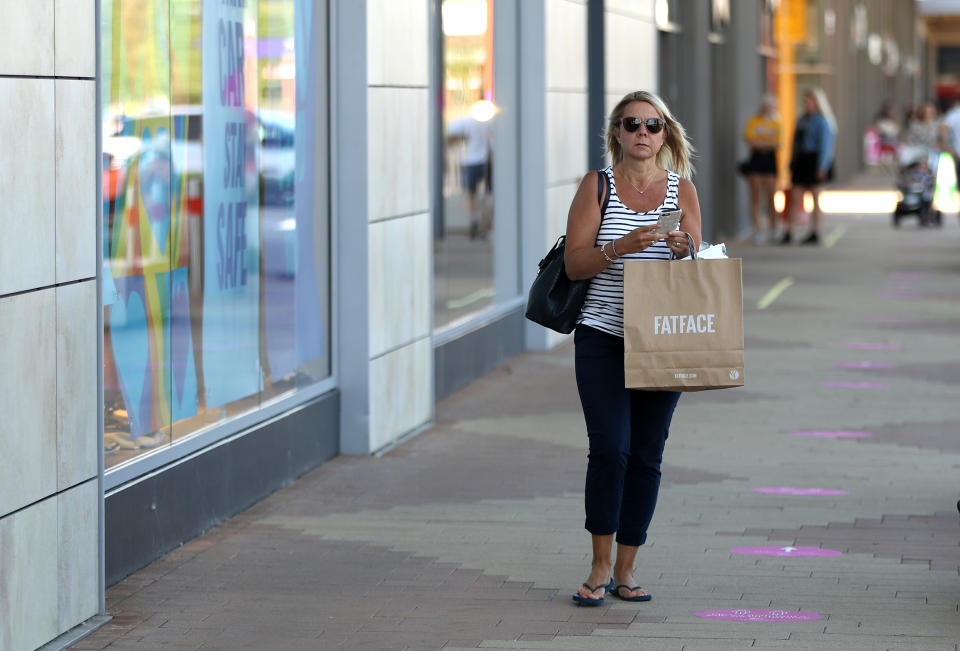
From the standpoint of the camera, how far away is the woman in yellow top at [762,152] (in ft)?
73.6

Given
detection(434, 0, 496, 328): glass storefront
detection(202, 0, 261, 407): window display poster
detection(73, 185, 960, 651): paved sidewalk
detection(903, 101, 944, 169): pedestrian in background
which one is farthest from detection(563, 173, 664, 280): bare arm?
detection(903, 101, 944, 169): pedestrian in background

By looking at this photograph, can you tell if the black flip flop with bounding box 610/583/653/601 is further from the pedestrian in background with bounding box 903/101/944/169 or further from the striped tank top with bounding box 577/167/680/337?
the pedestrian in background with bounding box 903/101/944/169

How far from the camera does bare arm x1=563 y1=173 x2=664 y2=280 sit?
212 inches

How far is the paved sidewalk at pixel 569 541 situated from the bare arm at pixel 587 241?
3.81ft

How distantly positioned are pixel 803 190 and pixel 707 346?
18.2m

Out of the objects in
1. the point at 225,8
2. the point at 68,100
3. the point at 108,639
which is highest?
the point at 225,8

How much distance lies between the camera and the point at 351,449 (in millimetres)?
8492

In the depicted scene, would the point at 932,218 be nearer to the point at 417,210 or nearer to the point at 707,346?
the point at 417,210

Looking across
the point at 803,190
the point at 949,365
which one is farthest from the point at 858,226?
the point at 949,365

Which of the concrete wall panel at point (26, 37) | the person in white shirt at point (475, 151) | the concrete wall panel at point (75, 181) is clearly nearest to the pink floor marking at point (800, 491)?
the concrete wall panel at point (75, 181)

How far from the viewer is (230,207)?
7.30 m

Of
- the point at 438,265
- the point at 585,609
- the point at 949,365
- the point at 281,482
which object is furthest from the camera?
the point at 949,365

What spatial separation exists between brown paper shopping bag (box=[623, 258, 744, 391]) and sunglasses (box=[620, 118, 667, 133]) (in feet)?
1.54

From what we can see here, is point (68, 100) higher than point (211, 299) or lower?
higher
